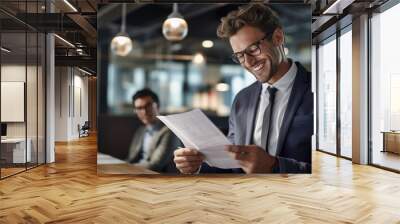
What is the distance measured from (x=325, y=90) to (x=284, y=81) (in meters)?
4.95

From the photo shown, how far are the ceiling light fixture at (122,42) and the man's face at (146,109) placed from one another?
2.36 ft

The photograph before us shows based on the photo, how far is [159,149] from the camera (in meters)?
5.69

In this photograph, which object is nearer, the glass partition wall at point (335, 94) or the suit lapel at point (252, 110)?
the suit lapel at point (252, 110)

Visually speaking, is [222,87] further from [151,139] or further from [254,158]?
[151,139]

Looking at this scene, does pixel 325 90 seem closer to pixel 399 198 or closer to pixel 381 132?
pixel 381 132

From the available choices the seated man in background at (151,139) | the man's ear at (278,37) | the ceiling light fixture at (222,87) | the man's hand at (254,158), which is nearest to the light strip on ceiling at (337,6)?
the man's ear at (278,37)

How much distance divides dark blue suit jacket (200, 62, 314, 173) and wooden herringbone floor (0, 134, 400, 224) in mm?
308

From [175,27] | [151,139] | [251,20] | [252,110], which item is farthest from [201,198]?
[251,20]

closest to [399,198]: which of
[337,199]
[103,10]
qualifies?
[337,199]

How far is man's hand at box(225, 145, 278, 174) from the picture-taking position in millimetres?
5562

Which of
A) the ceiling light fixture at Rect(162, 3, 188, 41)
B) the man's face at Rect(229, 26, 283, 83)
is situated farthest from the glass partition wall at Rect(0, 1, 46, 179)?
the man's face at Rect(229, 26, 283, 83)

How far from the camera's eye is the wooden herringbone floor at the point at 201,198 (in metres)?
3.75

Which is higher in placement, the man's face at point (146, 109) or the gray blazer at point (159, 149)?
the man's face at point (146, 109)

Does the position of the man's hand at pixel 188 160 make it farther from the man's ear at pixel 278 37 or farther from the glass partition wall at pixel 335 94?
the glass partition wall at pixel 335 94
